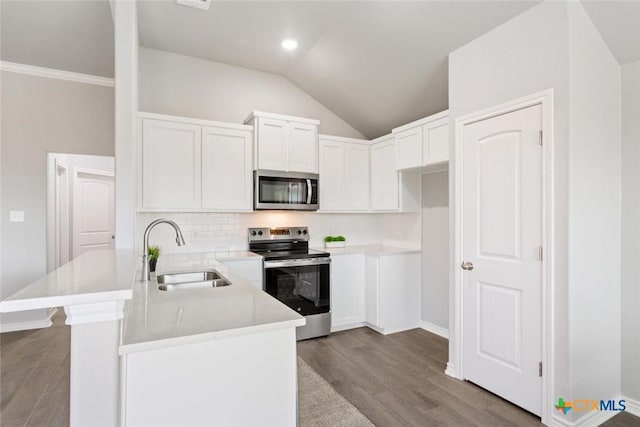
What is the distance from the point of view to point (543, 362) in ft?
6.91

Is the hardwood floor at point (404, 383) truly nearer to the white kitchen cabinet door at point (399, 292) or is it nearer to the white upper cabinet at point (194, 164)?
the white kitchen cabinet door at point (399, 292)

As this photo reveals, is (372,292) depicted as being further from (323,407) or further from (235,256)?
(323,407)

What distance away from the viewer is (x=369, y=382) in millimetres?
2623

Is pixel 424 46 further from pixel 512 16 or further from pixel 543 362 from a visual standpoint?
pixel 543 362

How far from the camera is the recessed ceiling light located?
3402 millimetres

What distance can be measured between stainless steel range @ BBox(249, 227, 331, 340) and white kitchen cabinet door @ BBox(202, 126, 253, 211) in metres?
0.63

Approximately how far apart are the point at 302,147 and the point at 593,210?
8.57 feet

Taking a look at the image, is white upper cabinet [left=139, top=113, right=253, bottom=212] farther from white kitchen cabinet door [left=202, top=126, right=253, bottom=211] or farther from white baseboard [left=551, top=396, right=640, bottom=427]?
white baseboard [left=551, top=396, right=640, bottom=427]

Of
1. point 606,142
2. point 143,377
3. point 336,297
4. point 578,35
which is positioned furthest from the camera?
point 336,297

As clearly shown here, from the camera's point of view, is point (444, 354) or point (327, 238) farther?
point (327, 238)

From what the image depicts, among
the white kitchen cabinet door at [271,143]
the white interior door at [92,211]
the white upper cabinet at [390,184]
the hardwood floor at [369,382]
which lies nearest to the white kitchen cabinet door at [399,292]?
the hardwood floor at [369,382]

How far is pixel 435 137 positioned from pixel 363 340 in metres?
2.14

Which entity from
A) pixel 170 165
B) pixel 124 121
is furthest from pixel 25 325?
pixel 124 121

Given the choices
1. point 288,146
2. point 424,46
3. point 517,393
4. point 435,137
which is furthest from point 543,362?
point 288,146
